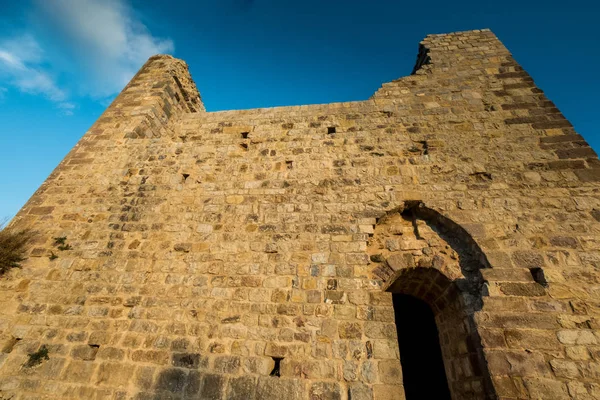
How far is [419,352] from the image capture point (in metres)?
5.05

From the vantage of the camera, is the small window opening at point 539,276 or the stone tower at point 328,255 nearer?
the stone tower at point 328,255

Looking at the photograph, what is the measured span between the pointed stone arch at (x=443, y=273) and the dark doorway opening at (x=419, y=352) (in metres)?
1.28

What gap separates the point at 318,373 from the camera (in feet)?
10.0

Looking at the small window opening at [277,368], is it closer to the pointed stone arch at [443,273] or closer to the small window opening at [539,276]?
the pointed stone arch at [443,273]

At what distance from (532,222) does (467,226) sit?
0.82 metres

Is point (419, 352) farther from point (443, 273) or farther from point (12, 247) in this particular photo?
point (12, 247)

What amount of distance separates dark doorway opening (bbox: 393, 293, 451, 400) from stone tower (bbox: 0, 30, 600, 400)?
0.12 ft

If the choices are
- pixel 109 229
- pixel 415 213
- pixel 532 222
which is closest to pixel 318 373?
pixel 415 213

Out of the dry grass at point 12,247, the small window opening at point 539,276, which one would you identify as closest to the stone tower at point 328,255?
the small window opening at point 539,276

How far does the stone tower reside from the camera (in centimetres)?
310

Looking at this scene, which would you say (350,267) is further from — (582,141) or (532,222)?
(582,141)

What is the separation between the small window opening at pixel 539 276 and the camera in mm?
3230

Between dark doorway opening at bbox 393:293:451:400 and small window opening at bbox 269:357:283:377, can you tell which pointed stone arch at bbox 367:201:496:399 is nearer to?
dark doorway opening at bbox 393:293:451:400

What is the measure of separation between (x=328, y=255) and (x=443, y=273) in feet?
4.83
